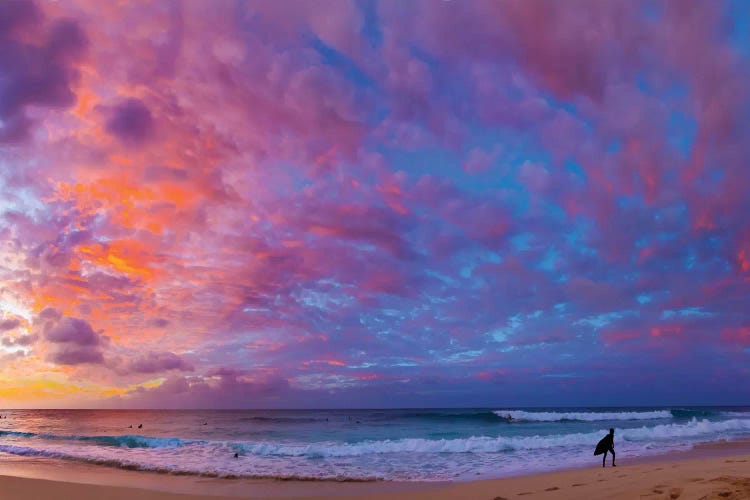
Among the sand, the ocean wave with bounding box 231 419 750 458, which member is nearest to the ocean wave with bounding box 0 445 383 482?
the sand

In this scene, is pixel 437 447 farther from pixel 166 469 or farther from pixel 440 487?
pixel 166 469

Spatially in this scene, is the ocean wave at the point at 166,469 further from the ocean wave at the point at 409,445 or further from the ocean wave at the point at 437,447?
the ocean wave at the point at 437,447

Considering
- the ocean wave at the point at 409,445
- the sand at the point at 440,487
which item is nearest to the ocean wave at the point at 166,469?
the sand at the point at 440,487

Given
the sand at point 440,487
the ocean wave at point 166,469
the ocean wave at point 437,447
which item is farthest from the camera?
the ocean wave at point 437,447

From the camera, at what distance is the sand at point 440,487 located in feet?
31.5

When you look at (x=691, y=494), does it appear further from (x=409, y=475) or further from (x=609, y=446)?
(x=409, y=475)

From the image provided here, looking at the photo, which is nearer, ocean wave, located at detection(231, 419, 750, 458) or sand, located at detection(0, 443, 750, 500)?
sand, located at detection(0, 443, 750, 500)

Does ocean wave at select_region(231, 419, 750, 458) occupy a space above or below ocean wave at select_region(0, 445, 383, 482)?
below

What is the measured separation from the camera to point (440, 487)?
14.1 metres

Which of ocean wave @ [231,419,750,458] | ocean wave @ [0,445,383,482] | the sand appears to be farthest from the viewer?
ocean wave @ [231,419,750,458]

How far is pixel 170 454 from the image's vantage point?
26.4 meters

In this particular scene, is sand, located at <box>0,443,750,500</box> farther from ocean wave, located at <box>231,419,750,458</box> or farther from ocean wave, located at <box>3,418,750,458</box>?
ocean wave, located at <box>3,418,750,458</box>

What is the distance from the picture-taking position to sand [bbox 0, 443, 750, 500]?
9609 millimetres

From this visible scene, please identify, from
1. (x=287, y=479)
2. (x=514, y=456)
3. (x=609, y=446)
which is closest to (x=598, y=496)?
(x=609, y=446)
